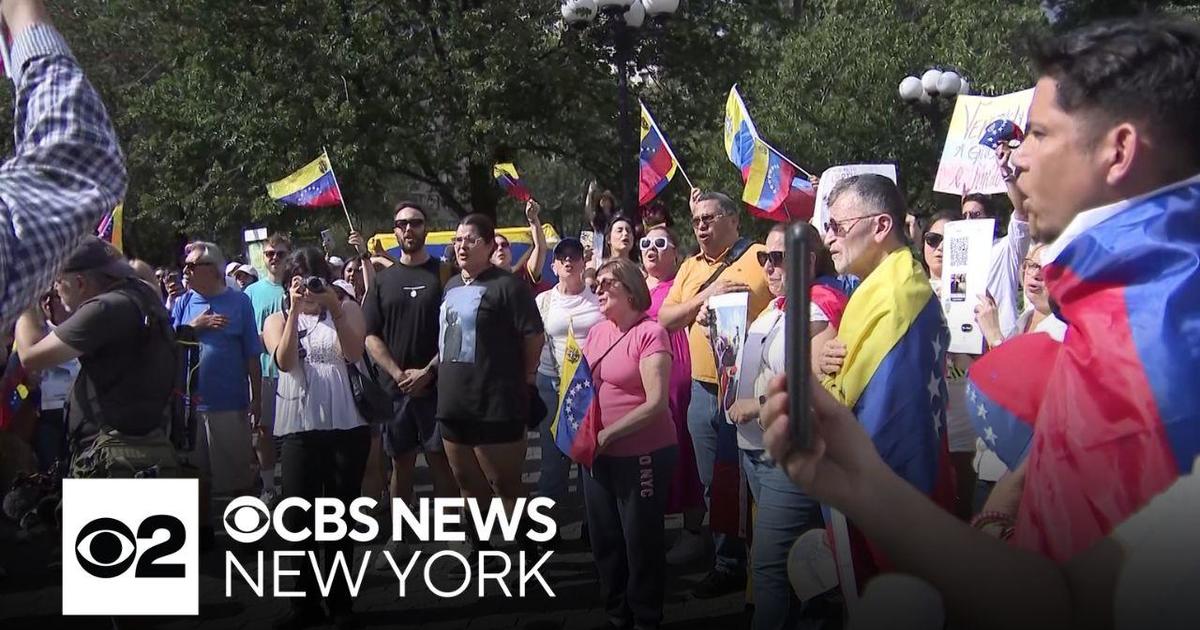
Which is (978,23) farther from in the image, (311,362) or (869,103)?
(311,362)

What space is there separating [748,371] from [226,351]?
3.98m

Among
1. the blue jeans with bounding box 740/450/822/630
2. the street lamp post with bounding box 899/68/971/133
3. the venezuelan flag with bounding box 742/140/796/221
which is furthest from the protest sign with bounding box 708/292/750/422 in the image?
the street lamp post with bounding box 899/68/971/133

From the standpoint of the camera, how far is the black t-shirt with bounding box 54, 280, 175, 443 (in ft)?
12.8

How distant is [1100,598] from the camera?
3.84 ft

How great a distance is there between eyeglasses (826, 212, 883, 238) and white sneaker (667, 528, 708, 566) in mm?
3107

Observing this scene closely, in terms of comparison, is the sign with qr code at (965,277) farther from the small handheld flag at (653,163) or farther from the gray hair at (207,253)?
the gray hair at (207,253)

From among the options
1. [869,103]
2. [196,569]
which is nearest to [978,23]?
[869,103]

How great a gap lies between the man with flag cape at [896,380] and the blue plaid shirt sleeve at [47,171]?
190 cm

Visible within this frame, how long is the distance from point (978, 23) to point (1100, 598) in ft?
77.2

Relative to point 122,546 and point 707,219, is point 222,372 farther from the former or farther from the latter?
point 707,219

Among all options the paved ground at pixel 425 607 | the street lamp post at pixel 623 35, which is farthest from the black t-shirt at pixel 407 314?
the street lamp post at pixel 623 35

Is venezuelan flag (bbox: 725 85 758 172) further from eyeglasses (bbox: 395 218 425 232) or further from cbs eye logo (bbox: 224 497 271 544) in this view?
cbs eye logo (bbox: 224 497 271 544)

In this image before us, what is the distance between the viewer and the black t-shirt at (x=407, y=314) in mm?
6016

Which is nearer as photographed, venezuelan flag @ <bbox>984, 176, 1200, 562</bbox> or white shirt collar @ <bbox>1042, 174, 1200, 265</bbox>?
venezuelan flag @ <bbox>984, 176, 1200, 562</bbox>
